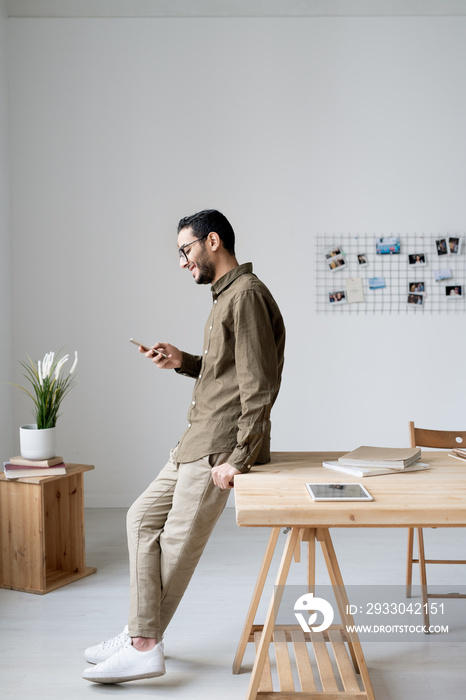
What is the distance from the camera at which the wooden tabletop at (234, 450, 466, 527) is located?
1.52m

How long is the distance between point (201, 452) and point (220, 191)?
8.83 feet

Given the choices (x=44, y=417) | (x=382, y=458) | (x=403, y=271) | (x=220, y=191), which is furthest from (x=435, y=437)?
(x=220, y=191)

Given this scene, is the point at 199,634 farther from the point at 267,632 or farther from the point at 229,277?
the point at 229,277

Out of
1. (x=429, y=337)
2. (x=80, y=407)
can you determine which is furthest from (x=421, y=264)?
(x=80, y=407)

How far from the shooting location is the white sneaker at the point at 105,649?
222cm

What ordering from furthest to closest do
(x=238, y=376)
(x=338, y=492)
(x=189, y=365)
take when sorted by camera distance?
(x=189, y=365) < (x=238, y=376) < (x=338, y=492)

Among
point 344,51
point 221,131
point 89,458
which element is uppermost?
point 344,51

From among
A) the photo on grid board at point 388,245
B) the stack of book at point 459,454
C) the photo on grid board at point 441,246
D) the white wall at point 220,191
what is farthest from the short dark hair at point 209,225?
the photo on grid board at point 441,246

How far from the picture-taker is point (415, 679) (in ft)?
7.20

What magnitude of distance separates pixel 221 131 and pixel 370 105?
3.12ft

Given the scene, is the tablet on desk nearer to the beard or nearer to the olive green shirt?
the olive green shirt

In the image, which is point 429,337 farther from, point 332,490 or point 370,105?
point 332,490

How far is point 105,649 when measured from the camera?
89.3 inches

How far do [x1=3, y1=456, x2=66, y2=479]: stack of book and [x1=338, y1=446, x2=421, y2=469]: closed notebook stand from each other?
1.54 metres
